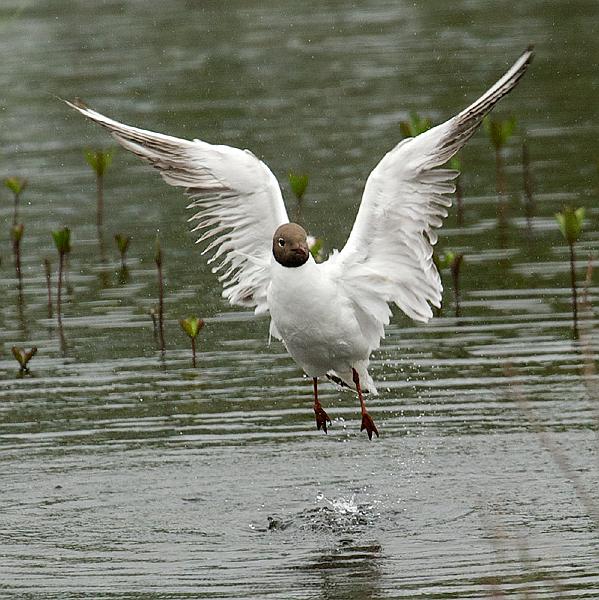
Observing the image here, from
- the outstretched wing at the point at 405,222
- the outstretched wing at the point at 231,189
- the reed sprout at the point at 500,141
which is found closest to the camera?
the outstretched wing at the point at 405,222

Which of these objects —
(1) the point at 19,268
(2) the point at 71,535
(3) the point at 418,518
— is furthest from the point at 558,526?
(1) the point at 19,268

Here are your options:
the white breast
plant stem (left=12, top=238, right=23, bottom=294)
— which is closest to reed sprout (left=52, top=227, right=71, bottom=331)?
plant stem (left=12, top=238, right=23, bottom=294)

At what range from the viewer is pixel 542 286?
47.1 ft

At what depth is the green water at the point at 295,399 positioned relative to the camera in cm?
893

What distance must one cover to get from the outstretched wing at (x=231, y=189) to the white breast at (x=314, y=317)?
533 mm

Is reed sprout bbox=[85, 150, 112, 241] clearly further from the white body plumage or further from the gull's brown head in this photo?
the gull's brown head

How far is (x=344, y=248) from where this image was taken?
34.3ft

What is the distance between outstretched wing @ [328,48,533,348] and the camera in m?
10.1

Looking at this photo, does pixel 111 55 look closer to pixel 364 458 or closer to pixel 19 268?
pixel 19 268

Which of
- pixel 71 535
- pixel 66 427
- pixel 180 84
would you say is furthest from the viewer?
pixel 180 84

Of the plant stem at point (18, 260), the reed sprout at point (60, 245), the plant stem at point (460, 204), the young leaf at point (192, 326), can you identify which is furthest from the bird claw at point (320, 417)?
the plant stem at point (460, 204)

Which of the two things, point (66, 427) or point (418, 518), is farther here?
point (66, 427)

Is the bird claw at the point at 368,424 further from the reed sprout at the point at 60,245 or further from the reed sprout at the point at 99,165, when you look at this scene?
the reed sprout at the point at 99,165

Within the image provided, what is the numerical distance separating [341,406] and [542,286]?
2978 millimetres
